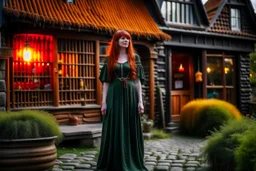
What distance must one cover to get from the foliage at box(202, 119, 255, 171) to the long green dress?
112 centimetres

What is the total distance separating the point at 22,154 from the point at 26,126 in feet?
1.60

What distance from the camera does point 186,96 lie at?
1488 cm

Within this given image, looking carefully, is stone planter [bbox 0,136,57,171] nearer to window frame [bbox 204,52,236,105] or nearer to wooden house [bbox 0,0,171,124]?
wooden house [bbox 0,0,171,124]

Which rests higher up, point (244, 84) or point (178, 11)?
point (178, 11)

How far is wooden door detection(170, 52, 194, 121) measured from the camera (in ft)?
47.4

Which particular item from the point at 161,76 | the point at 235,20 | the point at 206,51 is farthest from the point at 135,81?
the point at 235,20

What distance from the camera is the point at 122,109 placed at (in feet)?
18.8

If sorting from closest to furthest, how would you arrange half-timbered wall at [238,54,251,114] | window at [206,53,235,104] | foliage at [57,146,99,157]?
1. foliage at [57,146,99,157]
2. window at [206,53,235,104]
3. half-timbered wall at [238,54,251,114]

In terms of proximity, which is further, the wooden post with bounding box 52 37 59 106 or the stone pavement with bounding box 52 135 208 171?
the wooden post with bounding box 52 37 59 106

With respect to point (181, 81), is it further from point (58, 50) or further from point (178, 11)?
point (58, 50)

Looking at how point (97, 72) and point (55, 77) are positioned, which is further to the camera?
point (97, 72)

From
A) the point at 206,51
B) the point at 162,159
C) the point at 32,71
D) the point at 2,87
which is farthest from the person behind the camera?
the point at 206,51

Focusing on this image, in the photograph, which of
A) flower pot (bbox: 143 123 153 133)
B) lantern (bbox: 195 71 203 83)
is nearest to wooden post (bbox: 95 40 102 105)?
flower pot (bbox: 143 123 153 133)

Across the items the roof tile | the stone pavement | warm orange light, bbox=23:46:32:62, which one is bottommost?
the stone pavement
